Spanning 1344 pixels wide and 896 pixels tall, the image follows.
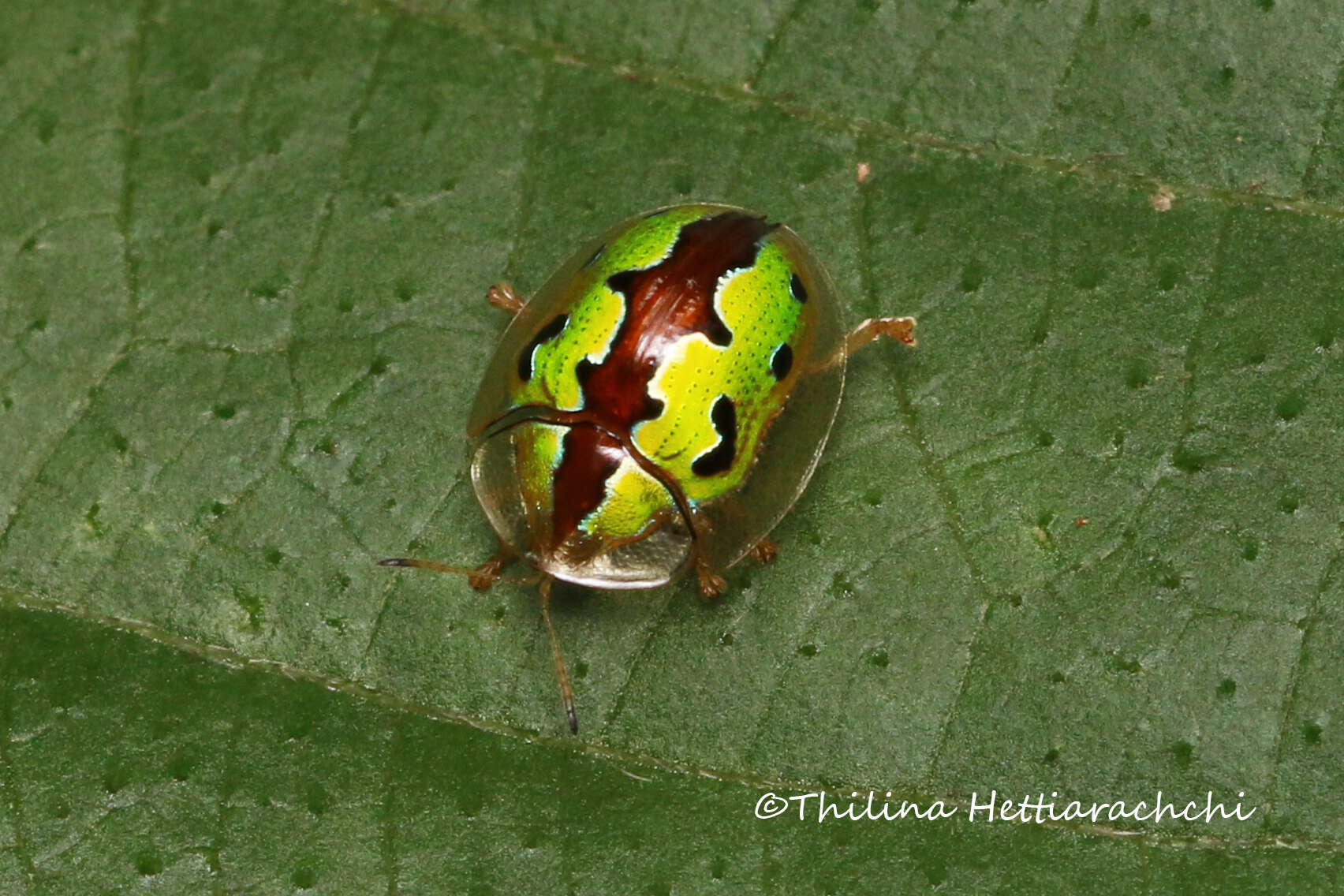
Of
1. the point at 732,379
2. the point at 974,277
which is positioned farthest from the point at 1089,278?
the point at 732,379

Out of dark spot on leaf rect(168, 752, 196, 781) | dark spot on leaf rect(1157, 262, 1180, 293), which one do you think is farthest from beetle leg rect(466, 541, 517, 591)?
dark spot on leaf rect(1157, 262, 1180, 293)

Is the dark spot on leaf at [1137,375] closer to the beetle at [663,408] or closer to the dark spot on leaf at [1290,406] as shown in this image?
the dark spot on leaf at [1290,406]

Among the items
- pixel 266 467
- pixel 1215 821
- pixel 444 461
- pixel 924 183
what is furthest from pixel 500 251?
pixel 1215 821

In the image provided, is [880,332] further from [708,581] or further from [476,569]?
[476,569]

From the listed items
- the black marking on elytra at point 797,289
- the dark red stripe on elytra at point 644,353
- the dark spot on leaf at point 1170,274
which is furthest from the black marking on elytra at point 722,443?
the dark spot on leaf at point 1170,274

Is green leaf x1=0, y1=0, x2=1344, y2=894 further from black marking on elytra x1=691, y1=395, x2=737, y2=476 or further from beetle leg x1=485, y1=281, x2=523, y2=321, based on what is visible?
black marking on elytra x1=691, y1=395, x2=737, y2=476

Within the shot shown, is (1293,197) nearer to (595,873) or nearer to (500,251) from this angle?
(500,251)
